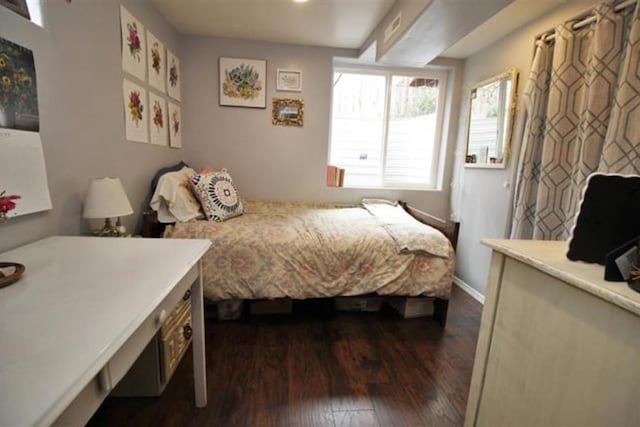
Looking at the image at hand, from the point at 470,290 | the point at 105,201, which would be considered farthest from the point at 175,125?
the point at 470,290

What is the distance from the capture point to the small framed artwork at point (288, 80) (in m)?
3.17

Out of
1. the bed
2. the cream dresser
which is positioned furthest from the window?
the cream dresser

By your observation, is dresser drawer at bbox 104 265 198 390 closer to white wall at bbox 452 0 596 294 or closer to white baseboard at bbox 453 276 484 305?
white wall at bbox 452 0 596 294

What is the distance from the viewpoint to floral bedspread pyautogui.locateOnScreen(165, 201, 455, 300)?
204cm

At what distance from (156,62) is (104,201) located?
1.52 m

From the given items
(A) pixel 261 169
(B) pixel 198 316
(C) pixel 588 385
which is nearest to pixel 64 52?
(B) pixel 198 316

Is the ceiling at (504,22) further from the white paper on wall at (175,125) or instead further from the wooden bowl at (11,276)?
the wooden bowl at (11,276)

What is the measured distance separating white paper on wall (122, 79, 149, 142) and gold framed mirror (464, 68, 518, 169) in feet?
9.53

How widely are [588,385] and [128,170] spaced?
2.46m

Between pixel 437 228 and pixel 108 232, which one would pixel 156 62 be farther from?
pixel 437 228

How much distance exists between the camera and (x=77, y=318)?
672mm

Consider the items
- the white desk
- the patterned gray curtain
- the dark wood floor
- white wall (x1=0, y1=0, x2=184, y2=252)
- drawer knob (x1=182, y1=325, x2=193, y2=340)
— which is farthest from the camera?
drawer knob (x1=182, y1=325, x2=193, y2=340)

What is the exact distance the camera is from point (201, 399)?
1444 mm

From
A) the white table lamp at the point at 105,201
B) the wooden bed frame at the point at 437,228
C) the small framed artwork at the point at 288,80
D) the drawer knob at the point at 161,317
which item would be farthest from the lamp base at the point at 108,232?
the small framed artwork at the point at 288,80
